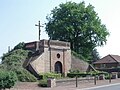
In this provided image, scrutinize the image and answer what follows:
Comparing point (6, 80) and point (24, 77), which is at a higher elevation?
point (24, 77)

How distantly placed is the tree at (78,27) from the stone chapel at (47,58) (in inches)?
687

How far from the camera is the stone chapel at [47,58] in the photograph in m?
44.3

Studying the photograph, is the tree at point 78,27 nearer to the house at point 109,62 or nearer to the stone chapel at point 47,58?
the house at point 109,62

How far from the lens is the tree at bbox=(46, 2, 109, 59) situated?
67.2 m

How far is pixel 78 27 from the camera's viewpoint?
220ft

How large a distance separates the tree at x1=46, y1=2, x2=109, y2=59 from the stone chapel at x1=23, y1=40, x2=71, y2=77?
687 inches

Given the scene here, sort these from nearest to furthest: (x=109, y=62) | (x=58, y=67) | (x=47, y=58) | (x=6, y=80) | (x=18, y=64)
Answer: (x=6, y=80) < (x=18, y=64) < (x=47, y=58) < (x=58, y=67) < (x=109, y=62)

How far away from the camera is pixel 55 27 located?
6838 cm

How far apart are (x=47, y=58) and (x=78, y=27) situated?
22.3 m

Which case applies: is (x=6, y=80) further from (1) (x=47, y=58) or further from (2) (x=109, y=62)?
(2) (x=109, y=62)

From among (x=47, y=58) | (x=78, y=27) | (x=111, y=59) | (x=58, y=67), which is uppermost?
(x=78, y=27)

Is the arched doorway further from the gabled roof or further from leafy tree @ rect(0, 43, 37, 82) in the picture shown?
the gabled roof

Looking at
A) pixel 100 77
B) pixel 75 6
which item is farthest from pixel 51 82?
pixel 75 6

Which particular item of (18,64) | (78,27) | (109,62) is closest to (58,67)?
(18,64)
